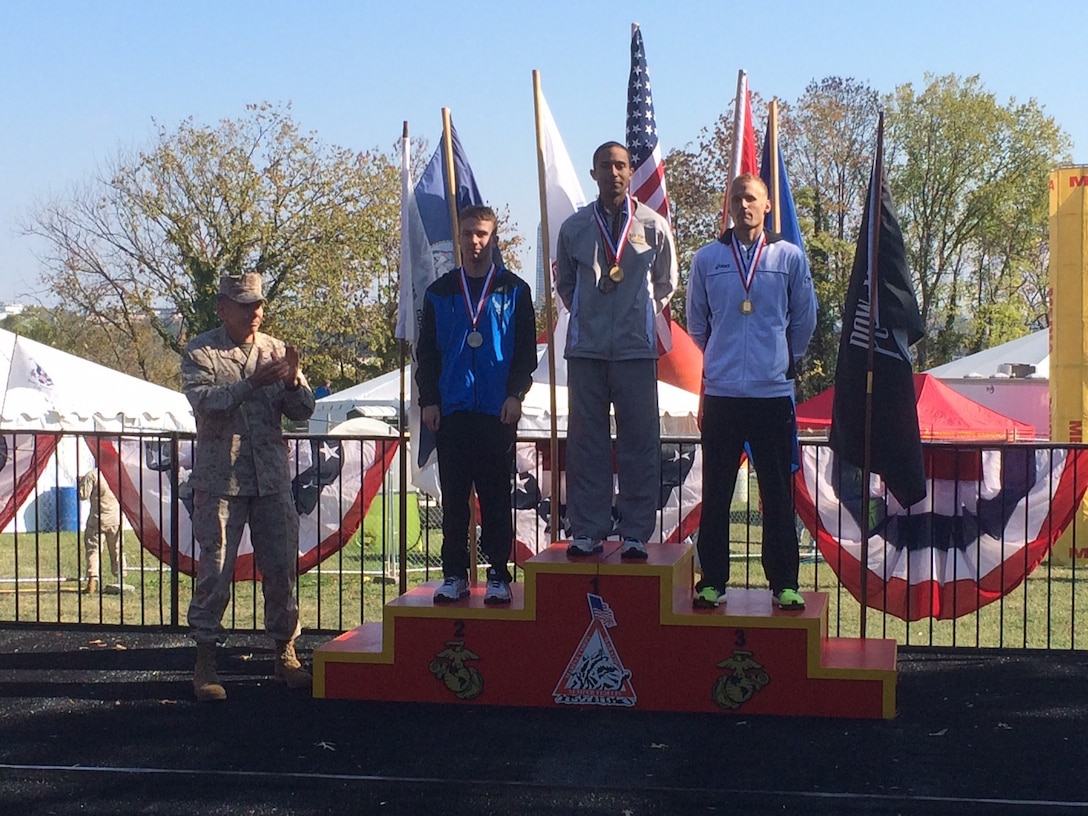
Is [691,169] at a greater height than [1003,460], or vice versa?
[691,169]

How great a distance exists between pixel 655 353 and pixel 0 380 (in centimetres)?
1465

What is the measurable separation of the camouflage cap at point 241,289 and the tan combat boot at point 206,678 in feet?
5.48

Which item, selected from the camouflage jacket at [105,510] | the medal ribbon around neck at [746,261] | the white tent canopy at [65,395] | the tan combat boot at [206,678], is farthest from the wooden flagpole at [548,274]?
the white tent canopy at [65,395]

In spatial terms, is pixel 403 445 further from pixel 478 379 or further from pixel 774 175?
pixel 774 175

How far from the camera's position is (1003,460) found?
802 centimetres

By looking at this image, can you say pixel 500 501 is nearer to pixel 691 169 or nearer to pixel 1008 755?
pixel 1008 755

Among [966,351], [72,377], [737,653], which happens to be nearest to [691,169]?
[966,351]

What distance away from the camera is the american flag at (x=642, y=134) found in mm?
7242

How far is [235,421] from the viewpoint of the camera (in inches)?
245

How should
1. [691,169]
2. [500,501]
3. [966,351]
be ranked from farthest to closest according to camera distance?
[966,351]
[691,169]
[500,501]

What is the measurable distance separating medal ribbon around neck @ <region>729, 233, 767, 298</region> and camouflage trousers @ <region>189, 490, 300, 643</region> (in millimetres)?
2447

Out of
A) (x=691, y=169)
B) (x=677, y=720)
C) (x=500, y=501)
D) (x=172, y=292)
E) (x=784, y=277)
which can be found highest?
(x=691, y=169)

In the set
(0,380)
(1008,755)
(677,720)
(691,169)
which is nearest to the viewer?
(1008,755)

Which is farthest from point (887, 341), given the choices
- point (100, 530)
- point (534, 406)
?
point (534, 406)
